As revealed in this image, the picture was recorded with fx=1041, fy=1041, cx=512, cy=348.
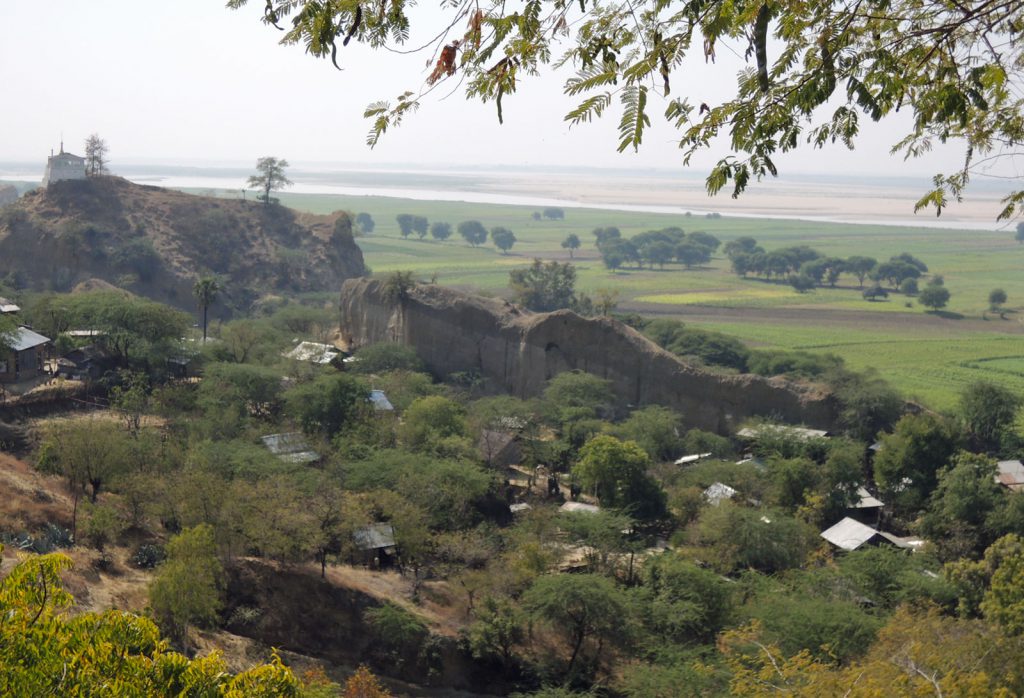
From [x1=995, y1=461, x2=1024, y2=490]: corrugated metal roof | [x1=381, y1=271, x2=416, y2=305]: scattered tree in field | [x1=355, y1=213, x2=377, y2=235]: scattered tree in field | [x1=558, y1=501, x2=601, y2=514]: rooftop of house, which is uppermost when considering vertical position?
[x1=381, y1=271, x2=416, y2=305]: scattered tree in field

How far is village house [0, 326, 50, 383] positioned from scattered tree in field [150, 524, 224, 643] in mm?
14307

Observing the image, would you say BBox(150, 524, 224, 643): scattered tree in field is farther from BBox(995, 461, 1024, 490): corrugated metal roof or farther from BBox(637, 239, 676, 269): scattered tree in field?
BBox(637, 239, 676, 269): scattered tree in field

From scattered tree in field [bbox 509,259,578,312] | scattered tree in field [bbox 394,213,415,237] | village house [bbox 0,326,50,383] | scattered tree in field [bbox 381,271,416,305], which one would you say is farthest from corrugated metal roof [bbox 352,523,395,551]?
scattered tree in field [bbox 394,213,415,237]

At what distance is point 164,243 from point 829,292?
184 feet

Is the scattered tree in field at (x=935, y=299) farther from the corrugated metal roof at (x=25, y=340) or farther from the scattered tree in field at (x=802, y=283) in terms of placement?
the corrugated metal roof at (x=25, y=340)

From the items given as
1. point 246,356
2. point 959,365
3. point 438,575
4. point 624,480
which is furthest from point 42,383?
point 959,365

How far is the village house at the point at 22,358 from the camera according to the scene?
3108cm

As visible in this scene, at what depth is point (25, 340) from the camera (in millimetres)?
31891

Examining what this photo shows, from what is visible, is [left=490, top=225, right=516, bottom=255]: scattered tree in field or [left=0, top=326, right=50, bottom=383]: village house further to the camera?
[left=490, top=225, right=516, bottom=255]: scattered tree in field

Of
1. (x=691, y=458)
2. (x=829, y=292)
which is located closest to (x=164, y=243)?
(x=691, y=458)

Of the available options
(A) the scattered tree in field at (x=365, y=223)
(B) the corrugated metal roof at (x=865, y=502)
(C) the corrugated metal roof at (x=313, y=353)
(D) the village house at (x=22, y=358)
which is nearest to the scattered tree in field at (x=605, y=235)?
(A) the scattered tree in field at (x=365, y=223)

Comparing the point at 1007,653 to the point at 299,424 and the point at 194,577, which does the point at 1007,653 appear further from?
the point at 299,424

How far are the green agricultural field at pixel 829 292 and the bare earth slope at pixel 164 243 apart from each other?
11997mm

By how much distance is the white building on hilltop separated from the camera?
219 ft
